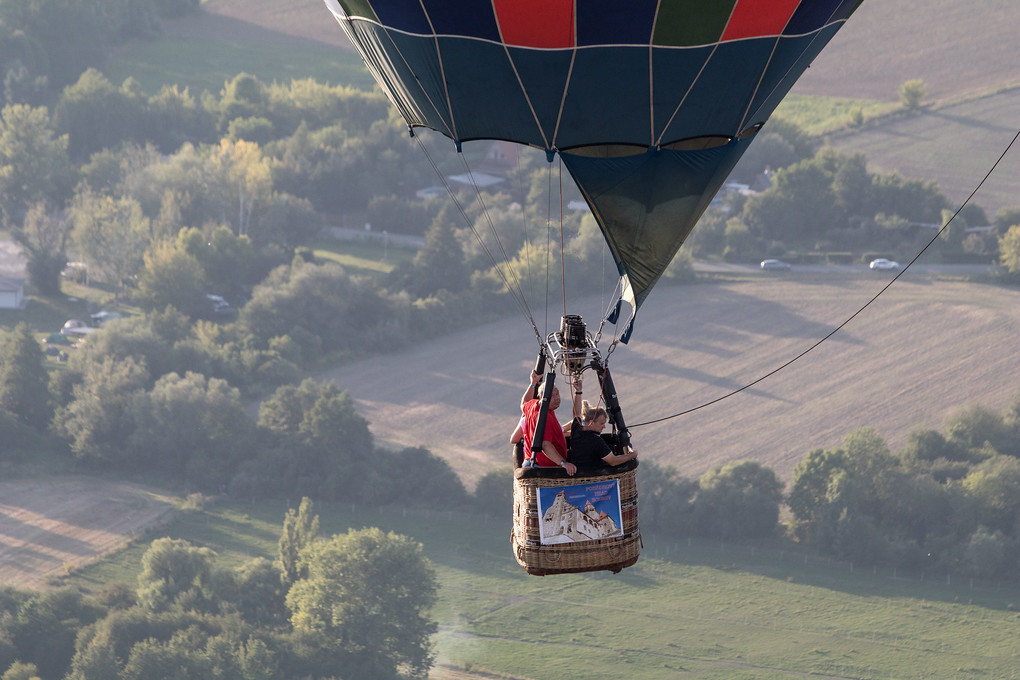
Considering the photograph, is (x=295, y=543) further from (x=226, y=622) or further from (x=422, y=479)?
(x=422, y=479)

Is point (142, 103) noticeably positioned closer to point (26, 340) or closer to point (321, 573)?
point (26, 340)

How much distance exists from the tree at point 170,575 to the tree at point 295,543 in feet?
8.99

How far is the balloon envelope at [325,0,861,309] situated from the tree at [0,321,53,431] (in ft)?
166

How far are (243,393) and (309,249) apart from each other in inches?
529

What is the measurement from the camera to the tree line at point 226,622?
151 feet

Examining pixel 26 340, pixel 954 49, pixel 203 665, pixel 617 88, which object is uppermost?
pixel 954 49

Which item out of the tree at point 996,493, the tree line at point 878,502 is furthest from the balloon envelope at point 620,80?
the tree at point 996,493

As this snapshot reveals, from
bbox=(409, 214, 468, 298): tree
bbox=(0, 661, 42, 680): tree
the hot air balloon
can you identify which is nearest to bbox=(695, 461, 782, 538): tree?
bbox=(409, 214, 468, 298): tree

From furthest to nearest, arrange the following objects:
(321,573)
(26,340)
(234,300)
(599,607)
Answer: (234,300), (26,340), (321,573), (599,607)

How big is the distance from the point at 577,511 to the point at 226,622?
38.1 metres

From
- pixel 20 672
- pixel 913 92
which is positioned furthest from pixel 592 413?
pixel 913 92

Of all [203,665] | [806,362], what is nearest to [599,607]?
[203,665]

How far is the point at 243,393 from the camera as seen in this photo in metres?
65.9

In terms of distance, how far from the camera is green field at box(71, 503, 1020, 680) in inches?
1693
